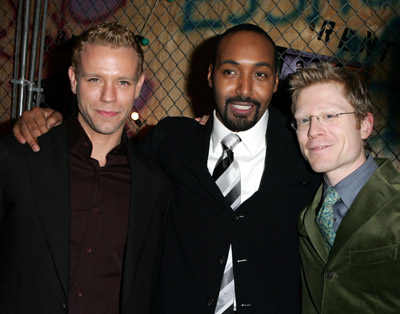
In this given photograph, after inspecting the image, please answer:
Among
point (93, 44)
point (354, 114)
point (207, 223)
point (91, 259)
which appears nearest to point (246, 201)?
point (207, 223)

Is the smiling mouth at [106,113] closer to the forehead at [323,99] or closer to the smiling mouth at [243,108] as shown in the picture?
the smiling mouth at [243,108]

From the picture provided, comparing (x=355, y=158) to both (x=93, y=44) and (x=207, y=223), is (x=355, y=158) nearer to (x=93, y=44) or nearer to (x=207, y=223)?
(x=207, y=223)

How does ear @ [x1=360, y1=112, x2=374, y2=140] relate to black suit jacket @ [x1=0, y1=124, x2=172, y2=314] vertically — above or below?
above

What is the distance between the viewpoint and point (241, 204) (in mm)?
1853

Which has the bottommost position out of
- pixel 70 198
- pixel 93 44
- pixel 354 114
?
pixel 70 198

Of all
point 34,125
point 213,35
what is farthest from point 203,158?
point 213,35

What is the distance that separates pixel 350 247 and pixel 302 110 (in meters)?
0.72

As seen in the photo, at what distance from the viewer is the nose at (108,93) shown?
1.76 m

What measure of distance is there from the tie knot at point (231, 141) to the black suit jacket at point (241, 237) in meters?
0.13

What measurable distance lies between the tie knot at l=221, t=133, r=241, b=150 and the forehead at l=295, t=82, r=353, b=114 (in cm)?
37

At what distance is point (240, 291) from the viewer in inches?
69.9

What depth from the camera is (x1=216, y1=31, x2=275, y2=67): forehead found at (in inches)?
79.7

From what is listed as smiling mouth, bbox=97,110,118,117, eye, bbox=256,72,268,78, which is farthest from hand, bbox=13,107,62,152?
eye, bbox=256,72,268,78

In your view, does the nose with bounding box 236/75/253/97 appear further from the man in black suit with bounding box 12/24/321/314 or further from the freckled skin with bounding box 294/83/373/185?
the freckled skin with bounding box 294/83/373/185
